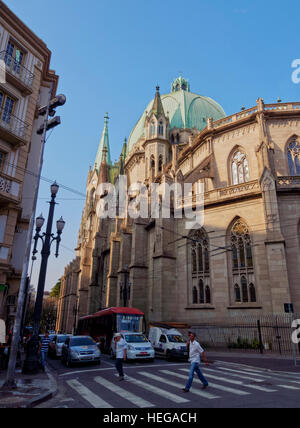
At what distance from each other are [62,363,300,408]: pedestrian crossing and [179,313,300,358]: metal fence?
328 inches

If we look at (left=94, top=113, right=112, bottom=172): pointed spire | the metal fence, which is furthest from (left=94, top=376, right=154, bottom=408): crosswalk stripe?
(left=94, top=113, right=112, bottom=172): pointed spire

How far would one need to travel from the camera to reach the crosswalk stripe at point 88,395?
6.72 m

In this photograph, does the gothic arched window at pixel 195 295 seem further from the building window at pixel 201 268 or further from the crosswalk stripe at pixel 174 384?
the crosswalk stripe at pixel 174 384

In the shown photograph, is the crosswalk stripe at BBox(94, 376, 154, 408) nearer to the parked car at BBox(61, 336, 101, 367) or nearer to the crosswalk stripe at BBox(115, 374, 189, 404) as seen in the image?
the crosswalk stripe at BBox(115, 374, 189, 404)

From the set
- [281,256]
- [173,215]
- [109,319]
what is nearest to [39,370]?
[109,319]

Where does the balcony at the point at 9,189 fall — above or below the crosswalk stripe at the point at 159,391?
above

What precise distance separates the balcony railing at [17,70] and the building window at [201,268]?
16257 millimetres

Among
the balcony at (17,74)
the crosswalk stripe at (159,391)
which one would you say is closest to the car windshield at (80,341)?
the crosswalk stripe at (159,391)

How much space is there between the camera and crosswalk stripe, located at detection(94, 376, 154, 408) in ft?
21.9

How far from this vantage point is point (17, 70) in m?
15.9

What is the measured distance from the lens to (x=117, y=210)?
5297 cm

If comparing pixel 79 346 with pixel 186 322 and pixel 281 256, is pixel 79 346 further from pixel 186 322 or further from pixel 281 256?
pixel 281 256

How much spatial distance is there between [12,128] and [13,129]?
0.23ft
